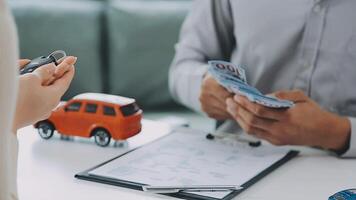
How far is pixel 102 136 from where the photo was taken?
1.13 metres

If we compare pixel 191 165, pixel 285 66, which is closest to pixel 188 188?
pixel 191 165

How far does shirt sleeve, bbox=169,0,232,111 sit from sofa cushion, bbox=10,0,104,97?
721mm

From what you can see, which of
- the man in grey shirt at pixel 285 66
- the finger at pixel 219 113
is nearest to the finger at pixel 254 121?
the man in grey shirt at pixel 285 66

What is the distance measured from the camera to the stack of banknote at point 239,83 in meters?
1.06

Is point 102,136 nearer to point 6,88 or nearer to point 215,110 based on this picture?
point 215,110

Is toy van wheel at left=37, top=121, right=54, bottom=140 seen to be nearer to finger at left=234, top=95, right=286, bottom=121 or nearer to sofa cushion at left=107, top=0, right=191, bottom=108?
finger at left=234, top=95, right=286, bottom=121

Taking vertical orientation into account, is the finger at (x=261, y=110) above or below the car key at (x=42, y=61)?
below

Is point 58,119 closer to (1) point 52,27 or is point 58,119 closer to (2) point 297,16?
(2) point 297,16

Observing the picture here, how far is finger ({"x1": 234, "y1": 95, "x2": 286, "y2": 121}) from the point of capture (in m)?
1.13

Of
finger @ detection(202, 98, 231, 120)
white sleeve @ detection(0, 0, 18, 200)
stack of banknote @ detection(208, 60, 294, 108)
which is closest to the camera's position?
white sleeve @ detection(0, 0, 18, 200)

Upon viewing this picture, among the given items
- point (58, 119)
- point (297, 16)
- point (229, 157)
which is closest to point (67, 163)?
point (58, 119)

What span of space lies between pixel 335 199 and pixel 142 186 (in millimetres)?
249

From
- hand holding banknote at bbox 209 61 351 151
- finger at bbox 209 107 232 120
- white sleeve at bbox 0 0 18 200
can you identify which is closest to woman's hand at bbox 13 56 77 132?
white sleeve at bbox 0 0 18 200

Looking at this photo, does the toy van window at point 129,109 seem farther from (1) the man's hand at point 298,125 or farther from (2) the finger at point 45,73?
(2) the finger at point 45,73
